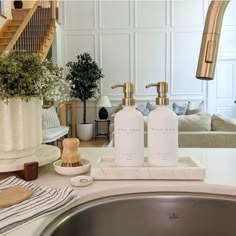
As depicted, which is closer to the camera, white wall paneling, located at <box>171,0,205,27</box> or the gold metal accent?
the gold metal accent

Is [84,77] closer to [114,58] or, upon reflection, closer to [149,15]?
[114,58]

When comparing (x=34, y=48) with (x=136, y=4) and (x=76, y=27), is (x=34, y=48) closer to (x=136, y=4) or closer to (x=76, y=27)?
(x=76, y=27)

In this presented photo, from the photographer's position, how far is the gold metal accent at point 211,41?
1.84 feet

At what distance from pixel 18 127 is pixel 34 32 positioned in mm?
6226

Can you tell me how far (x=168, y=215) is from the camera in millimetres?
791

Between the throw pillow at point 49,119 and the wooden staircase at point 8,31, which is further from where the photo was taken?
the wooden staircase at point 8,31

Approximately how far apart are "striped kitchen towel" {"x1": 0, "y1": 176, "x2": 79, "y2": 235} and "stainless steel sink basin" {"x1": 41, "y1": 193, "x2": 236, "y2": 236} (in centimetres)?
11

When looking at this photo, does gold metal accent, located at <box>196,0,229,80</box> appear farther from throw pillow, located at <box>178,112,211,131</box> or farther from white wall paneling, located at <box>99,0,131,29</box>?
white wall paneling, located at <box>99,0,131,29</box>

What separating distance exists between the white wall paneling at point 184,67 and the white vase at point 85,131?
6.25 ft

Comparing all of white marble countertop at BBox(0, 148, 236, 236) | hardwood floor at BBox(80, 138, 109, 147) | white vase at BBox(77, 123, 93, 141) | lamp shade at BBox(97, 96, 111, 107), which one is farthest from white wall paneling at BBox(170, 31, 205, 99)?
white marble countertop at BBox(0, 148, 236, 236)

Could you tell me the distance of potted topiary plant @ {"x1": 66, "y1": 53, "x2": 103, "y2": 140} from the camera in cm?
643

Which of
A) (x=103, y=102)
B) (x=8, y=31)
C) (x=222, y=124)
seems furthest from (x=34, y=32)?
(x=222, y=124)

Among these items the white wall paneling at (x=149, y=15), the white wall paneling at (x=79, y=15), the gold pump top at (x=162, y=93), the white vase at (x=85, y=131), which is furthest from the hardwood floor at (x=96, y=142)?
the gold pump top at (x=162, y=93)

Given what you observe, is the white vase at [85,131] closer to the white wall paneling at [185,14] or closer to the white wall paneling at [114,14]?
the white wall paneling at [114,14]
